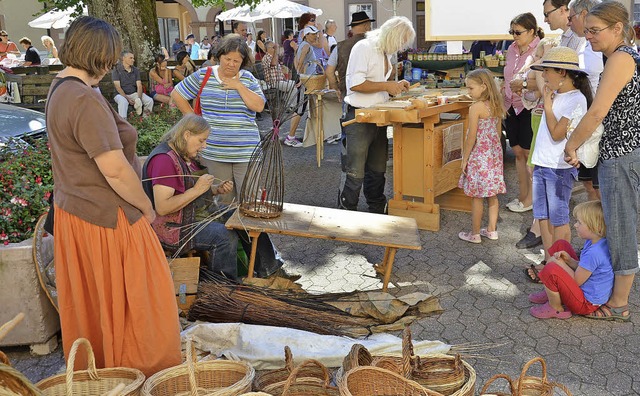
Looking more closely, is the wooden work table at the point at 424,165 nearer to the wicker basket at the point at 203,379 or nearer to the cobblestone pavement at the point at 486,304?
the cobblestone pavement at the point at 486,304

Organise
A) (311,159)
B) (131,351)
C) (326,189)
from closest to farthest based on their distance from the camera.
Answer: (131,351) < (326,189) < (311,159)

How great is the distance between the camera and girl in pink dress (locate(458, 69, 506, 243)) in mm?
6137

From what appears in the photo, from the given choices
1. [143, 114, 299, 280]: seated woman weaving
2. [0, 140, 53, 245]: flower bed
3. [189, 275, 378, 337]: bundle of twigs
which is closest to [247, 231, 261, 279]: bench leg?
[143, 114, 299, 280]: seated woman weaving

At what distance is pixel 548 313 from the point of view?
15.4 ft

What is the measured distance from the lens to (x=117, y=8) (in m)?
10.8

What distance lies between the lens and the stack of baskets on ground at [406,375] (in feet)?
9.66

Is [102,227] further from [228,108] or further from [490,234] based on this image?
[490,234]

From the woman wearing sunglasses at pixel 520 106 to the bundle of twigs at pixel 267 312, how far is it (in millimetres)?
3131

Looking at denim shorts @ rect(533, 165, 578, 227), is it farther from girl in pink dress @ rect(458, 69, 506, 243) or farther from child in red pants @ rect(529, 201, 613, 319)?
girl in pink dress @ rect(458, 69, 506, 243)

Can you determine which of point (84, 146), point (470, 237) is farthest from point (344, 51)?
point (84, 146)

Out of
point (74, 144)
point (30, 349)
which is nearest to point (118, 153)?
point (74, 144)

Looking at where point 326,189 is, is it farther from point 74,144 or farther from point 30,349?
point 74,144

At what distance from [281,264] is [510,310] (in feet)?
5.67

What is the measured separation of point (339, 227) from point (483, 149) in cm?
180
